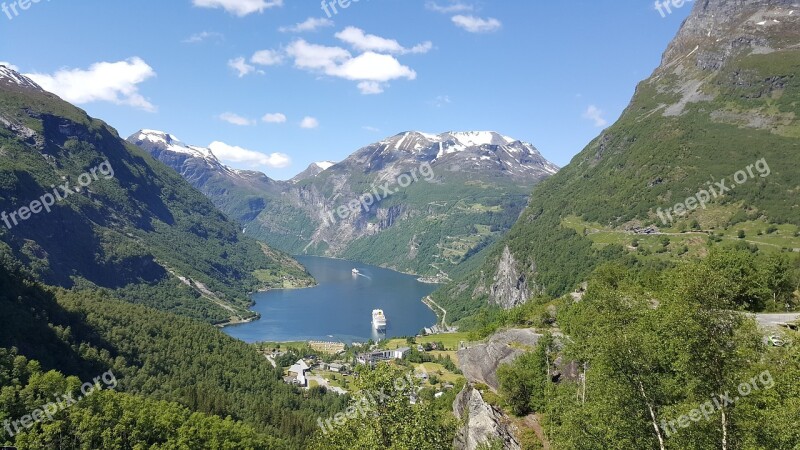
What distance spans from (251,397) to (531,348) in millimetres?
71500

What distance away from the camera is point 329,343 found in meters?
168

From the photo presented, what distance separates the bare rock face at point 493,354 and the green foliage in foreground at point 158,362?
101 feet

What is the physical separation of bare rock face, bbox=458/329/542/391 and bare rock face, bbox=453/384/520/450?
42.4ft

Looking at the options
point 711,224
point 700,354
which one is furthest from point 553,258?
point 700,354

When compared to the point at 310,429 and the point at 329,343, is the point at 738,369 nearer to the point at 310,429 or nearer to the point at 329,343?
the point at 310,429

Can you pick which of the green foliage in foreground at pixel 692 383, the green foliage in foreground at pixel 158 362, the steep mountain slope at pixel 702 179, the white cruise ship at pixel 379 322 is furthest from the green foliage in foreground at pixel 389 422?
the white cruise ship at pixel 379 322

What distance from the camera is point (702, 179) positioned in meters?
139

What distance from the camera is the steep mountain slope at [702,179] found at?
121 meters

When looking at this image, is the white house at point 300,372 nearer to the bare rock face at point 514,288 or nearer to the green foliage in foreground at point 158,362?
the green foliage in foreground at point 158,362

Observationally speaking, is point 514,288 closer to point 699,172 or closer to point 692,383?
point 699,172
